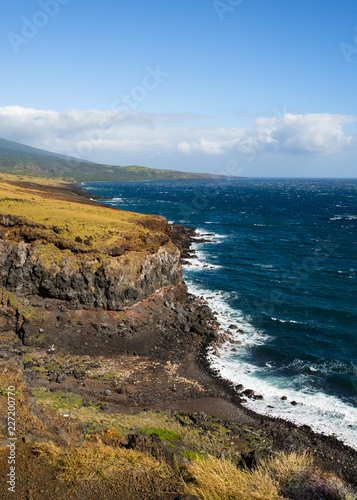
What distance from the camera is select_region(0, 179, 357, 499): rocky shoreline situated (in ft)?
89.3

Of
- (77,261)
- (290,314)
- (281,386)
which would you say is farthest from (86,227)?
(290,314)

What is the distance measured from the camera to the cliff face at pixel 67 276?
39500 mm

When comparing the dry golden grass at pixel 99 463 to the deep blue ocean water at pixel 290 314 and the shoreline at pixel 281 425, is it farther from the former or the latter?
the deep blue ocean water at pixel 290 314

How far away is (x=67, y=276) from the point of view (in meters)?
39.6

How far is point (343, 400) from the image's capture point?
31.0m

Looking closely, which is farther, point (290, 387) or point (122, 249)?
point (122, 249)

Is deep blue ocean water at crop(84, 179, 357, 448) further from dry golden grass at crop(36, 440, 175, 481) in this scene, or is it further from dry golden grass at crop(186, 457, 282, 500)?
dry golden grass at crop(36, 440, 175, 481)

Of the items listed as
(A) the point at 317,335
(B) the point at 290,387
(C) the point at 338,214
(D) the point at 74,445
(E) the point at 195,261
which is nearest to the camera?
(D) the point at 74,445

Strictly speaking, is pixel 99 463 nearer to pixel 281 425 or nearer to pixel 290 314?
pixel 281 425

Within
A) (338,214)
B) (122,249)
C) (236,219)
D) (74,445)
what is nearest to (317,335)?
(122,249)

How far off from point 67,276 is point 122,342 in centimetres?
1030

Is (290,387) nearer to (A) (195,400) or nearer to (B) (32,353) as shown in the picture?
(A) (195,400)

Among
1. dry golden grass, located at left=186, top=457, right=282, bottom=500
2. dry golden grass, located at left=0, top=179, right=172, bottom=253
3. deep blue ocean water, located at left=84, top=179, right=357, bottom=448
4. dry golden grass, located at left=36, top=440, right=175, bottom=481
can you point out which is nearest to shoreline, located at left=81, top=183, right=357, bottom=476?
deep blue ocean water, located at left=84, top=179, right=357, bottom=448

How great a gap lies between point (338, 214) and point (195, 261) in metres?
99.3
